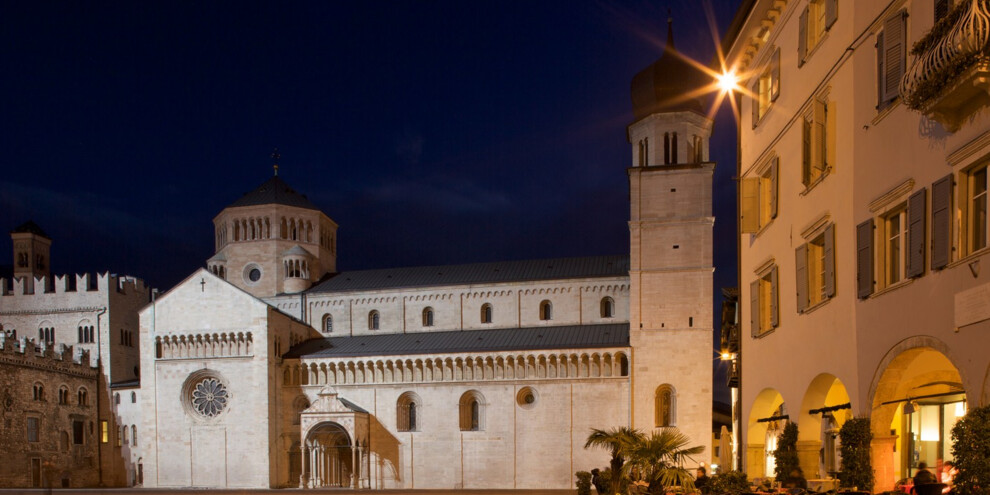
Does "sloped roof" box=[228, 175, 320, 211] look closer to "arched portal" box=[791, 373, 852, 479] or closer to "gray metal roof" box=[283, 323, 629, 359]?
"gray metal roof" box=[283, 323, 629, 359]

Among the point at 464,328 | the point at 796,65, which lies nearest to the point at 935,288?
the point at 796,65

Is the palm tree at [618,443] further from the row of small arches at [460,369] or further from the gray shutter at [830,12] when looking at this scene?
the row of small arches at [460,369]

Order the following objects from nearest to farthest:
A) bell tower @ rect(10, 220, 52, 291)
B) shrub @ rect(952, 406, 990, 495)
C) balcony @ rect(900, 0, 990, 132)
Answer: balcony @ rect(900, 0, 990, 132)
shrub @ rect(952, 406, 990, 495)
bell tower @ rect(10, 220, 52, 291)

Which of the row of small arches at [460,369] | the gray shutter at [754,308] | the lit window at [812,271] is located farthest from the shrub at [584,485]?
the row of small arches at [460,369]

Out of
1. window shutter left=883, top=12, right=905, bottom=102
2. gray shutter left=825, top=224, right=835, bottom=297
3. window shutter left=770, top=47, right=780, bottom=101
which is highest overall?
window shutter left=770, top=47, right=780, bottom=101

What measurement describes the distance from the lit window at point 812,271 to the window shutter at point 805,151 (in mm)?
1328

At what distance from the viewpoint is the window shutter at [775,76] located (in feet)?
70.4

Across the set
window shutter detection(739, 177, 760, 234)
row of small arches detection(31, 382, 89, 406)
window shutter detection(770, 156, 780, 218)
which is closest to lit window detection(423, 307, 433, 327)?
row of small arches detection(31, 382, 89, 406)

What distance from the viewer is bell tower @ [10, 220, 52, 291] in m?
65.2

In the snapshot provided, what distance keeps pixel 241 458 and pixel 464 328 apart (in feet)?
51.5

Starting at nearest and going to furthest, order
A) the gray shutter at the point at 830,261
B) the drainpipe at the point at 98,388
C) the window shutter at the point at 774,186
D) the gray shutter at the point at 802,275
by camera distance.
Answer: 1. the gray shutter at the point at 830,261
2. the gray shutter at the point at 802,275
3. the window shutter at the point at 774,186
4. the drainpipe at the point at 98,388

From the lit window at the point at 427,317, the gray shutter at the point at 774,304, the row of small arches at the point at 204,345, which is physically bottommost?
the row of small arches at the point at 204,345

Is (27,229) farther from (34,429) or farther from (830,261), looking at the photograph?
(830,261)

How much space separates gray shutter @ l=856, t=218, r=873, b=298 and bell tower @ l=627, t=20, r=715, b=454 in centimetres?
A: 3398
